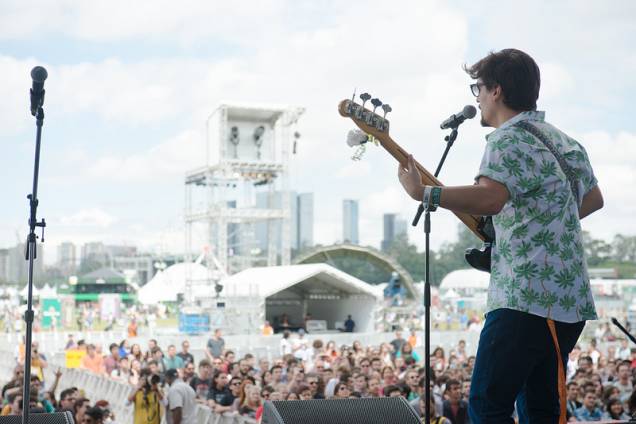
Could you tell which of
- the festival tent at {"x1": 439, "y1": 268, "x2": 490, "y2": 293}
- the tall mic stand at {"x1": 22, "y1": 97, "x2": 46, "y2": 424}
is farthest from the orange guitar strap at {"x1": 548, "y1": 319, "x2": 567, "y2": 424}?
the festival tent at {"x1": 439, "y1": 268, "x2": 490, "y2": 293}

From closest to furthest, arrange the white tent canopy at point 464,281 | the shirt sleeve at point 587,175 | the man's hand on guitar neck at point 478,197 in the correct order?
the man's hand on guitar neck at point 478,197 → the shirt sleeve at point 587,175 → the white tent canopy at point 464,281

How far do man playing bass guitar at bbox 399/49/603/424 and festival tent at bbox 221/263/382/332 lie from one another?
26838 millimetres

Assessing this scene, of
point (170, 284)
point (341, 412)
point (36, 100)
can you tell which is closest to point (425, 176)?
point (341, 412)

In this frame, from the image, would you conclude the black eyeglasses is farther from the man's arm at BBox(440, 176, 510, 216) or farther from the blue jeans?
the blue jeans

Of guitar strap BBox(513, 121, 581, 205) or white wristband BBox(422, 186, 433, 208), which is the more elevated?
guitar strap BBox(513, 121, 581, 205)

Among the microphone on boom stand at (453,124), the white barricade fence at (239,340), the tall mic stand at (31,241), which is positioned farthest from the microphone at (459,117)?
the white barricade fence at (239,340)

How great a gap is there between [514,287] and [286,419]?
4.48 ft

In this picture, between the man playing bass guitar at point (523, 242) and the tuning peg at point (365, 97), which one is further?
the tuning peg at point (365, 97)

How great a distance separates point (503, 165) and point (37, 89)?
2.71 meters

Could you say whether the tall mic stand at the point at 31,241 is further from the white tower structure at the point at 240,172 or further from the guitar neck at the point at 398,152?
the white tower structure at the point at 240,172

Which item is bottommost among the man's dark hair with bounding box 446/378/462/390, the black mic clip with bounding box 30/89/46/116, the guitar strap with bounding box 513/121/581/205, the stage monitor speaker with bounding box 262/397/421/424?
the man's dark hair with bounding box 446/378/462/390

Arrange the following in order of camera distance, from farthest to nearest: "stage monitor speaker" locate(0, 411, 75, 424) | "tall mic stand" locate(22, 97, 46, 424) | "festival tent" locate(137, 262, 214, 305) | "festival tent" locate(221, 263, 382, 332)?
"festival tent" locate(137, 262, 214, 305)
"festival tent" locate(221, 263, 382, 332)
"tall mic stand" locate(22, 97, 46, 424)
"stage monitor speaker" locate(0, 411, 75, 424)

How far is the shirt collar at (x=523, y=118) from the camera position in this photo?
284 cm

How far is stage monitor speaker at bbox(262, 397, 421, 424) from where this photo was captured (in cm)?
380
